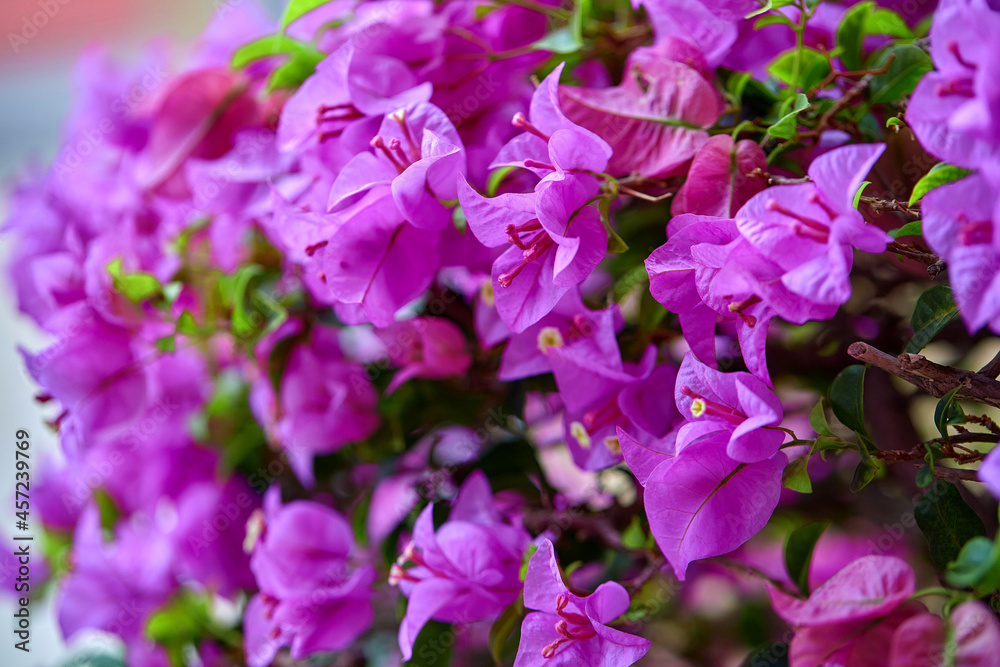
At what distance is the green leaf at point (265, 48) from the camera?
57 cm

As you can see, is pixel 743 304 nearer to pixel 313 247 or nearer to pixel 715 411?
pixel 715 411

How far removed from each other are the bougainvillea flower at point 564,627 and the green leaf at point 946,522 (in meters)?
0.16

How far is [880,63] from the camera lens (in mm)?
455

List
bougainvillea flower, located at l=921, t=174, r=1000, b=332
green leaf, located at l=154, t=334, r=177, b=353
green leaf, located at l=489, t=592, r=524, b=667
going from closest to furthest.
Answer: bougainvillea flower, located at l=921, t=174, r=1000, b=332
green leaf, located at l=489, t=592, r=524, b=667
green leaf, located at l=154, t=334, r=177, b=353

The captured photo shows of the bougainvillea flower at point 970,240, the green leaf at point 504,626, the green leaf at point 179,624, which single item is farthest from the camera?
the green leaf at point 179,624

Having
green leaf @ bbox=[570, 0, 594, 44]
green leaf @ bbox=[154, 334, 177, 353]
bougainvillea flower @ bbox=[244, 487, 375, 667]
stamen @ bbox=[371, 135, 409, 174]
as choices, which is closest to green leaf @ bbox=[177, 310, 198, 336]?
green leaf @ bbox=[154, 334, 177, 353]

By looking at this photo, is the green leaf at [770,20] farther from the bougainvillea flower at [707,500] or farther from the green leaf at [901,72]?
the bougainvillea flower at [707,500]

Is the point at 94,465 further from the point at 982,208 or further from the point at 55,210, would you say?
the point at 982,208

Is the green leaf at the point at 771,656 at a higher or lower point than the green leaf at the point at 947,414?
lower

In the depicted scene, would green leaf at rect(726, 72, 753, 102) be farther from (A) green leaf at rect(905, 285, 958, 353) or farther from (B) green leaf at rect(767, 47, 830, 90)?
(A) green leaf at rect(905, 285, 958, 353)

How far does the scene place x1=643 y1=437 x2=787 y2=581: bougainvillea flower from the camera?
1.24ft

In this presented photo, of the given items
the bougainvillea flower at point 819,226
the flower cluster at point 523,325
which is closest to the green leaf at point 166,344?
the flower cluster at point 523,325

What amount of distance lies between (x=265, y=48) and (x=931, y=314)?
507 mm

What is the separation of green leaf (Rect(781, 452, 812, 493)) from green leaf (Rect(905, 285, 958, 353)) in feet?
0.26
